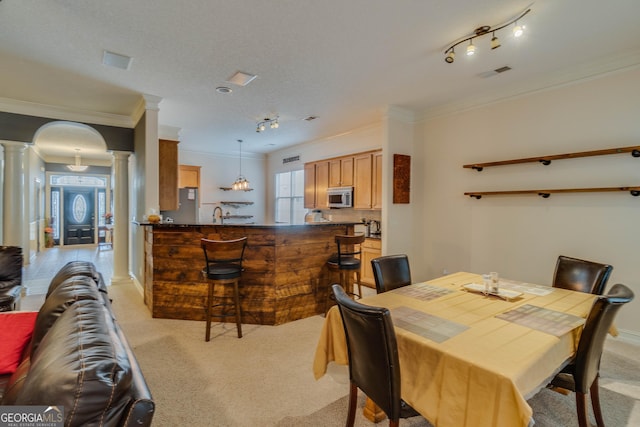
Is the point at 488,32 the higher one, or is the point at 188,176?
the point at 488,32

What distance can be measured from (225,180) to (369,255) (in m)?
4.82

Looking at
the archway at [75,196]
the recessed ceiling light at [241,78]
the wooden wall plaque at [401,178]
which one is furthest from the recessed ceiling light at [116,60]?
the archway at [75,196]

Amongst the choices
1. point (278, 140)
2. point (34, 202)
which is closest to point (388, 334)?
point (278, 140)

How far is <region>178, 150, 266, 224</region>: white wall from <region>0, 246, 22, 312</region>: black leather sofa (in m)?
4.86

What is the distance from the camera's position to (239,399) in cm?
228

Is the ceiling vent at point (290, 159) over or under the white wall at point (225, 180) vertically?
over

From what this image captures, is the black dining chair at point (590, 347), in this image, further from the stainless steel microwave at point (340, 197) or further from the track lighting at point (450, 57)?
the stainless steel microwave at point (340, 197)

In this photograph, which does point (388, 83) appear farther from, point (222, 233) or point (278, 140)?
point (278, 140)

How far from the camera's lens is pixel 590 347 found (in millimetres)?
1628

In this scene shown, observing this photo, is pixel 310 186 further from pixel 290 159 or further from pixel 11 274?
pixel 11 274

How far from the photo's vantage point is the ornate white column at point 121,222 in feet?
17.8

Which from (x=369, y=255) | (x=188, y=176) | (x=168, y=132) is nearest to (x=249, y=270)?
(x=369, y=255)

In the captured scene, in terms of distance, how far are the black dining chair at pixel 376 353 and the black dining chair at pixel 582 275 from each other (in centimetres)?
198

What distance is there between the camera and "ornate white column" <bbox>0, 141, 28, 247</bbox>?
4.69 meters
